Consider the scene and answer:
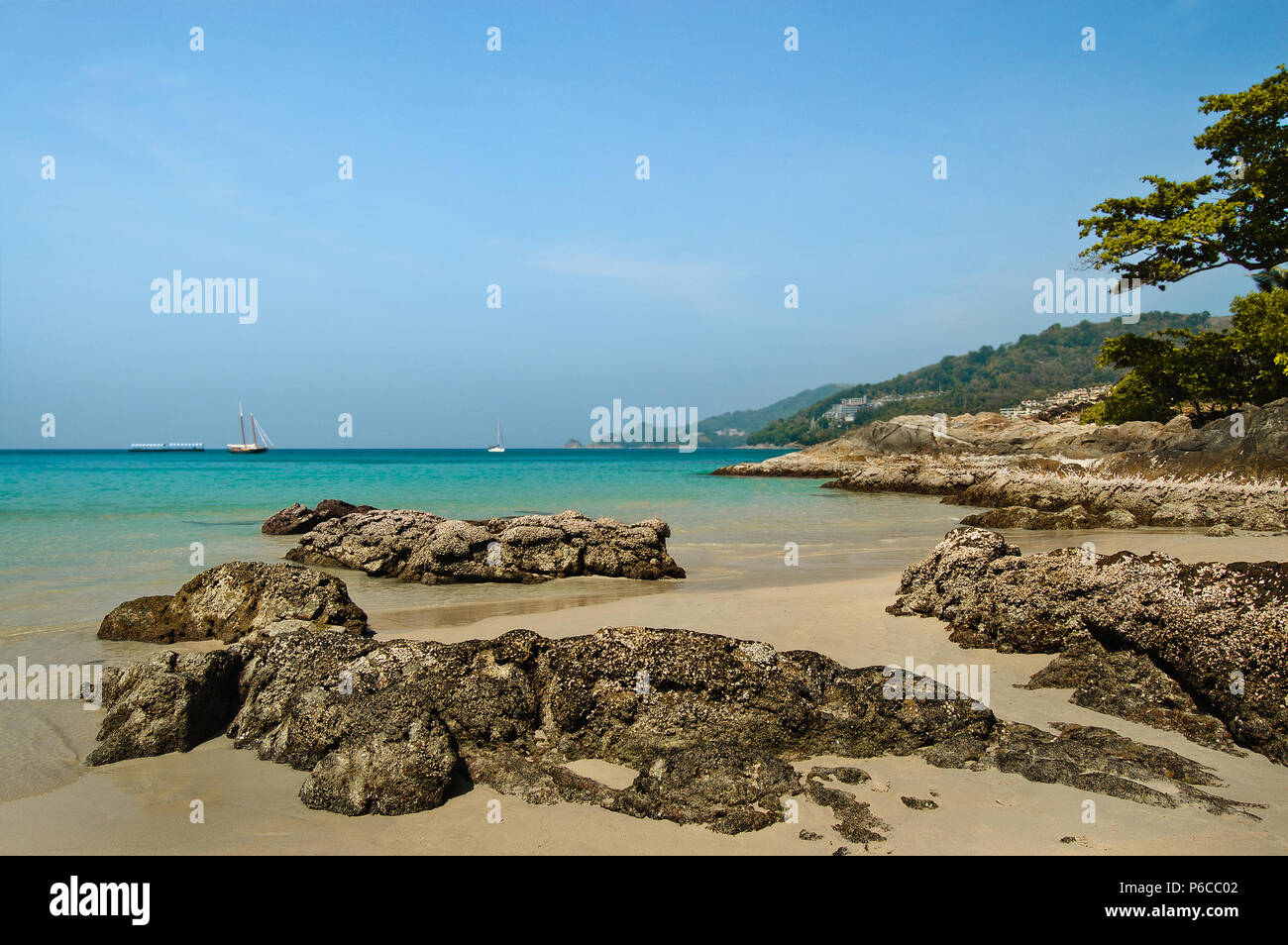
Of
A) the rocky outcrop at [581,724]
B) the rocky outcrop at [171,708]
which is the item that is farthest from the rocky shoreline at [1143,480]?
the rocky outcrop at [171,708]

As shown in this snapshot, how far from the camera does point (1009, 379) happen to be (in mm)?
162375

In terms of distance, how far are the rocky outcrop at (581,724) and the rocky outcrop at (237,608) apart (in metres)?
2.37

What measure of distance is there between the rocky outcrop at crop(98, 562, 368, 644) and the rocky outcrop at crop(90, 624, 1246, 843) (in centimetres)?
237

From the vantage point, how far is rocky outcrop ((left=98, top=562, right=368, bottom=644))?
781cm

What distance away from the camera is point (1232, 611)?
16.4 ft

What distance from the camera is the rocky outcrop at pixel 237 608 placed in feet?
25.6

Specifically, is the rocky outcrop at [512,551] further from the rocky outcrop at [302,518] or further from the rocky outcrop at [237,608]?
the rocky outcrop at [302,518]

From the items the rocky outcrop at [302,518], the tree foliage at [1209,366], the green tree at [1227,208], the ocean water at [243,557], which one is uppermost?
the green tree at [1227,208]

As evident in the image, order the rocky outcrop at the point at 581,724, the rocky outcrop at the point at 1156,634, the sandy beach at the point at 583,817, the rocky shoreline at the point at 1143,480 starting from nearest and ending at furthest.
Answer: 1. the sandy beach at the point at 583,817
2. the rocky outcrop at the point at 581,724
3. the rocky outcrop at the point at 1156,634
4. the rocky shoreline at the point at 1143,480

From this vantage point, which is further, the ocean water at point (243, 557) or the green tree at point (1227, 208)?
the green tree at point (1227, 208)

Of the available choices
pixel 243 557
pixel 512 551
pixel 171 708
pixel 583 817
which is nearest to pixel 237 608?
pixel 171 708

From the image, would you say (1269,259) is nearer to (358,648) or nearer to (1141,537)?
(1141,537)
